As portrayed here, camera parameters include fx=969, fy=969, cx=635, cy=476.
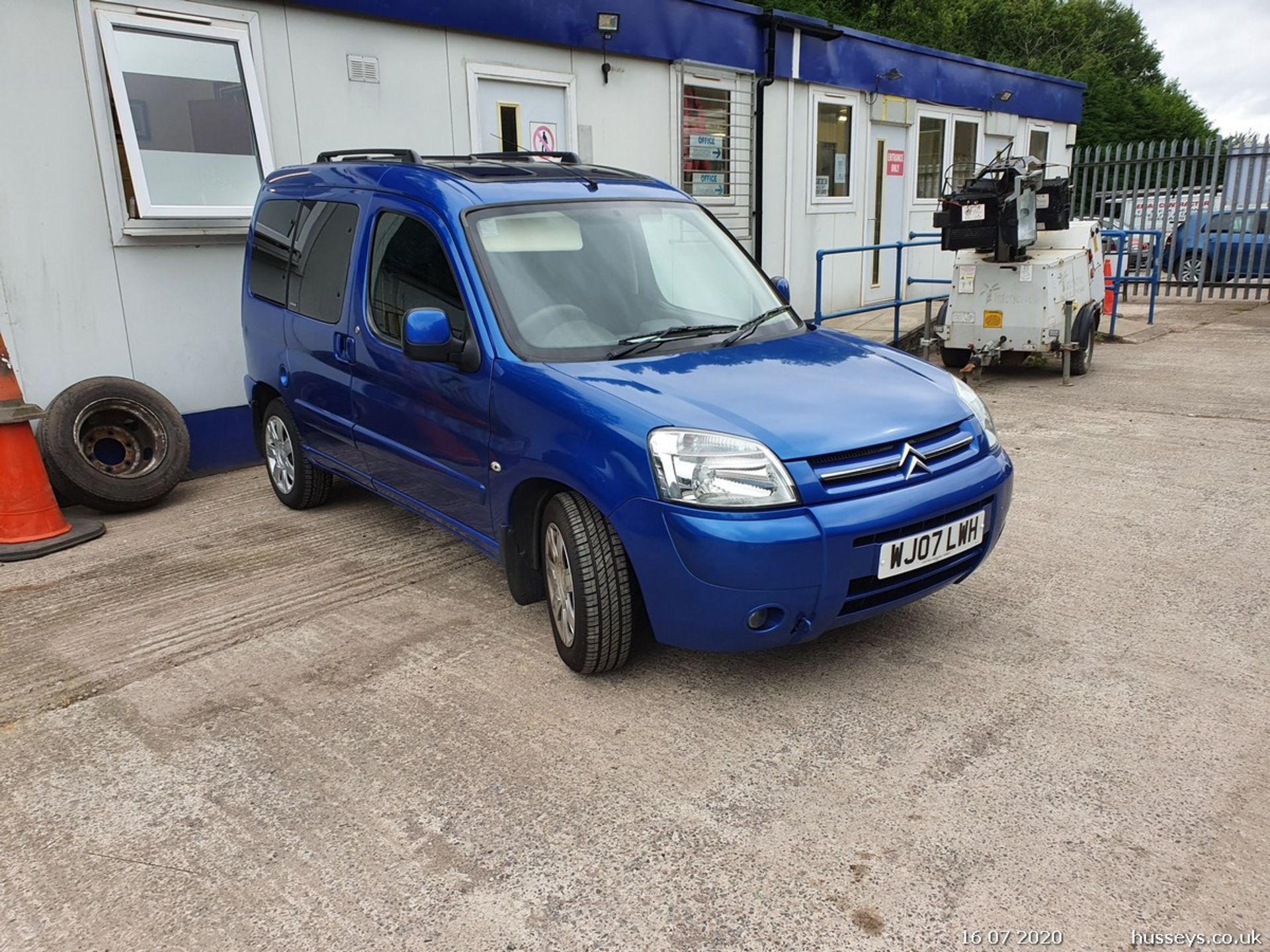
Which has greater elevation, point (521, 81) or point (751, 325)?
point (521, 81)

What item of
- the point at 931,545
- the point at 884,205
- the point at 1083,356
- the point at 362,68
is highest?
the point at 362,68

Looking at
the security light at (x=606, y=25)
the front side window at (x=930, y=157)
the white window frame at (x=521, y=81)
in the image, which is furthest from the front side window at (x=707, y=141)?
the front side window at (x=930, y=157)

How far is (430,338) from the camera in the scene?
12.2 ft

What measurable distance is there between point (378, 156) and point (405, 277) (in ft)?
5.38

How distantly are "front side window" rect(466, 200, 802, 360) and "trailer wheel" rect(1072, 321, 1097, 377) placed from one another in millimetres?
6031

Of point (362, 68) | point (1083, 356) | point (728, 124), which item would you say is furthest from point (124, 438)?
point (1083, 356)

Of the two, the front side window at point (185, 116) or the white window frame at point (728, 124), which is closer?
the front side window at point (185, 116)

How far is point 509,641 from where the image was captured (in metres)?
4.01

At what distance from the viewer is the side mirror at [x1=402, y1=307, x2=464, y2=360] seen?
3.71 m

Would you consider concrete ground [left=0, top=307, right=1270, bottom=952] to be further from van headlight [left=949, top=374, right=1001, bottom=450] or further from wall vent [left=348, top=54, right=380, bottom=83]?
wall vent [left=348, top=54, right=380, bottom=83]

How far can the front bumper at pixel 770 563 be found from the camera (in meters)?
3.06

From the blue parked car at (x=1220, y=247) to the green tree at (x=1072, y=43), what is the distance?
61.6 feet

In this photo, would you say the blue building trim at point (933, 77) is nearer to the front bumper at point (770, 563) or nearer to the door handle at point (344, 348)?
the door handle at point (344, 348)

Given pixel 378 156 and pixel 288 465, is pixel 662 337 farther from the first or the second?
pixel 288 465
